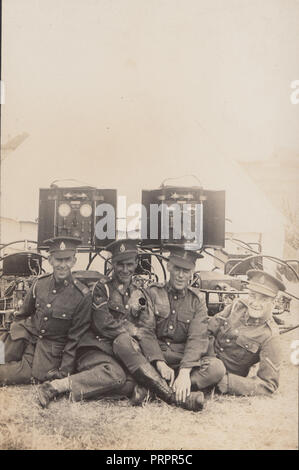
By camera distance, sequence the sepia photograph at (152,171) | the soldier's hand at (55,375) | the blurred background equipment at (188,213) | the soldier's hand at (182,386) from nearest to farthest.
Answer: the soldier's hand at (182,386) → the soldier's hand at (55,375) → the sepia photograph at (152,171) → the blurred background equipment at (188,213)

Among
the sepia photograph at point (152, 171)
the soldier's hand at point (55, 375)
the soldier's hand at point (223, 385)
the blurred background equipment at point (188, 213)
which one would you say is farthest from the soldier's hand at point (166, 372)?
the blurred background equipment at point (188, 213)

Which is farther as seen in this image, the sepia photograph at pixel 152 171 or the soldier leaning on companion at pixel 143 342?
the sepia photograph at pixel 152 171

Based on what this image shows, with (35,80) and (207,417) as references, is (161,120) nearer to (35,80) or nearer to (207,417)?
(35,80)

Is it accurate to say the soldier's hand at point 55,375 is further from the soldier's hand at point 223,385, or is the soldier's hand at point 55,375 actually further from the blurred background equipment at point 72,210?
the soldier's hand at point 223,385

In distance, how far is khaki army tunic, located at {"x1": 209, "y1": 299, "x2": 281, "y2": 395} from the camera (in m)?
3.53

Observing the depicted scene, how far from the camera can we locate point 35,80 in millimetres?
3867

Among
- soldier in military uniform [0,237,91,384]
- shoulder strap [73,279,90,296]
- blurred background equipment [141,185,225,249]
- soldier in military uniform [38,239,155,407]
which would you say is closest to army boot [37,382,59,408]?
soldier in military uniform [38,239,155,407]

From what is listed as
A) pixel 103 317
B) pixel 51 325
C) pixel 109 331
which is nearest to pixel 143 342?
pixel 109 331

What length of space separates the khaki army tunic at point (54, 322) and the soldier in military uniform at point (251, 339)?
1242 mm

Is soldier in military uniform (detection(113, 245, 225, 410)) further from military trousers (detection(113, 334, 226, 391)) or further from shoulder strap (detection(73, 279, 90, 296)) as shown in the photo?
shoulder strap (detection(73, 279, 90, 296))

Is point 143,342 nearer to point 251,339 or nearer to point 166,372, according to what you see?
point 166,372

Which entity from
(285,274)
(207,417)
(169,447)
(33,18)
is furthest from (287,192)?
(33,18)

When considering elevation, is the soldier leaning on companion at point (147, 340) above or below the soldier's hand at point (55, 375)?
above

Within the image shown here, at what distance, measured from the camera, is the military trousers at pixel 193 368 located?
3449 millimetres
